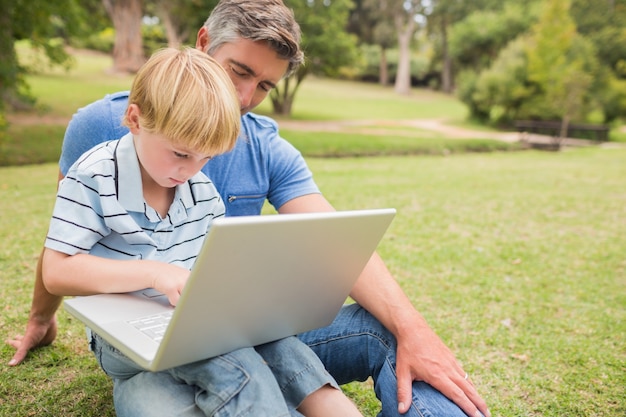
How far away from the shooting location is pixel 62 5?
9758mm

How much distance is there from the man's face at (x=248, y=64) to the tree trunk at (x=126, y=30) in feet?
71.1

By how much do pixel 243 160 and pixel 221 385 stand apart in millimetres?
977

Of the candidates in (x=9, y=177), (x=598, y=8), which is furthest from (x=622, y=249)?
(x=598, y=8)

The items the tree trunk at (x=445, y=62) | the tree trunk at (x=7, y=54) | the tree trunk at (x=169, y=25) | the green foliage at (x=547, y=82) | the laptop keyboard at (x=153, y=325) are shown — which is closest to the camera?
the laptop keyboard at (x=153, y=325)

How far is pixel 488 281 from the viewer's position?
3.88 m

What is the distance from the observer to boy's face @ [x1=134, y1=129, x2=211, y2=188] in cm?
147

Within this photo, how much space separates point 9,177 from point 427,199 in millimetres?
5219

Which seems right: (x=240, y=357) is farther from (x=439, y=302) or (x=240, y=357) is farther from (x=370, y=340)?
(x=439, y=302)

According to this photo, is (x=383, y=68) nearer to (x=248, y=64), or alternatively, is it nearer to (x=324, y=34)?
(x=324, y=34)

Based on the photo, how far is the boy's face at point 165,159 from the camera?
1468mm

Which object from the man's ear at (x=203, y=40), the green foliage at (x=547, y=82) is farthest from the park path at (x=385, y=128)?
the man's ear at (x=203, y=40)

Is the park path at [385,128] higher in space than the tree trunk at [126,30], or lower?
lower

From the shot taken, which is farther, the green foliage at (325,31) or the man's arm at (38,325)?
the green foliage at (325,31)

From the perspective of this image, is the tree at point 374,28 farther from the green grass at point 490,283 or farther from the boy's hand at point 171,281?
the boy's hand at point 171,281
